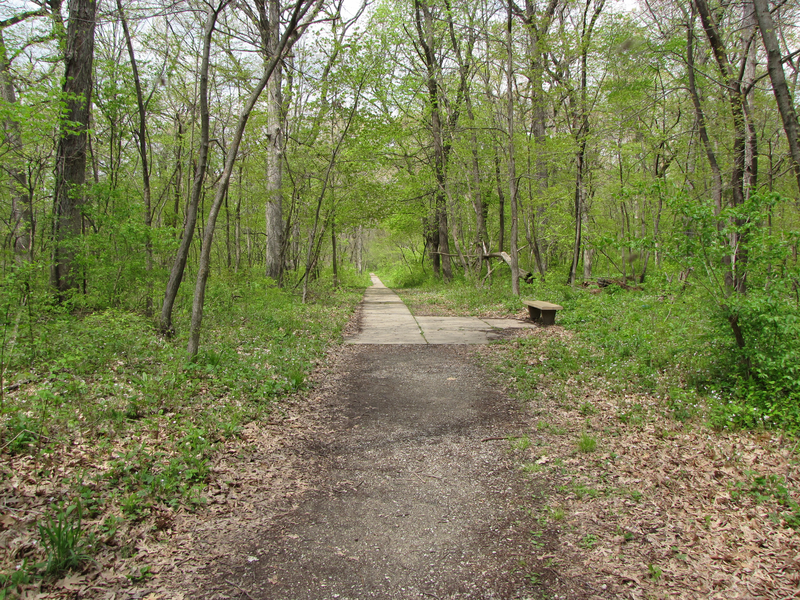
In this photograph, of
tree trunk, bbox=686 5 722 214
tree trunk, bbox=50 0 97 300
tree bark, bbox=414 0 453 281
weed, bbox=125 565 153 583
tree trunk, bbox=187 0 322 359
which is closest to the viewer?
weed, bbox=125 565 153 583

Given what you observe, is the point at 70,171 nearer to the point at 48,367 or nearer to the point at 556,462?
the point at 48,367

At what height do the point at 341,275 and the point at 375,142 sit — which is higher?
the point at 375,142

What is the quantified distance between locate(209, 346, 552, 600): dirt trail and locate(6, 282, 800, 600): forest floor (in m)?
0.01

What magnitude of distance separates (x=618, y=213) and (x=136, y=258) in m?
23.9

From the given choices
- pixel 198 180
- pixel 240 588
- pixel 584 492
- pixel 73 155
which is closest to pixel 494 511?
pixel 584 492

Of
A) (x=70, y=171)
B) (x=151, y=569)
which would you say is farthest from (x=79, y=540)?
(x=70, y=171)

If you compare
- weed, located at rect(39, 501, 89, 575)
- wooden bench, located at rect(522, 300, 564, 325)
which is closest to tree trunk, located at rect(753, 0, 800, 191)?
wooden bench, located at rect(522, 300, 564, 325)

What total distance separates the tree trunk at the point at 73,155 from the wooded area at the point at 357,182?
5 cm

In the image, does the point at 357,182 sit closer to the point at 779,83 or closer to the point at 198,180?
the point at 198,180

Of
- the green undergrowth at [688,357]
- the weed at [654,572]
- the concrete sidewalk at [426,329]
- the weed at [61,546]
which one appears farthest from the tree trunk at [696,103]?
the weed at [61,546]

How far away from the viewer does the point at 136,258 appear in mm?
8375

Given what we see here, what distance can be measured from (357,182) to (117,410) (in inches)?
536

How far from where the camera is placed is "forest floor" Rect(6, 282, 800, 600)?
251cm

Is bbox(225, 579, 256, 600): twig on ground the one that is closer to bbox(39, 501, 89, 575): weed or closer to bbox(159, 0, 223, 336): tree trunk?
bbox(39, 501, 89, 575): weed
